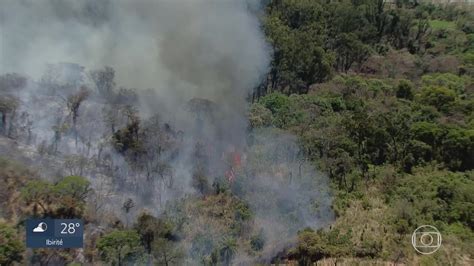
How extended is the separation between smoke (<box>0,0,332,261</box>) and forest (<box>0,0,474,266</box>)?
64mm

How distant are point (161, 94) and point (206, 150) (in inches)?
153

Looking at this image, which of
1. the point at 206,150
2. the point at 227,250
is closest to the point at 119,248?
the point at 227,250

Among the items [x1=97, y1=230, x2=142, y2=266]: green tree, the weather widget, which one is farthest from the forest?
the weather widget

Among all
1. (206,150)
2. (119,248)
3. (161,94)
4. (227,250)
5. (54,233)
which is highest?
(161,94)

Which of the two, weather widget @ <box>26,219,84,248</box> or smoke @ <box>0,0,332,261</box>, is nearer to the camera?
weather widget @ <box>26,219,84,248</box>

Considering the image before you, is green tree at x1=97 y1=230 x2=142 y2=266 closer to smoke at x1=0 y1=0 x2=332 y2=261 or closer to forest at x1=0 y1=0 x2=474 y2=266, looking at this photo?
forest at x1=0 y1=0 x2=474 y2=266

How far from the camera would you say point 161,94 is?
22.5 metres

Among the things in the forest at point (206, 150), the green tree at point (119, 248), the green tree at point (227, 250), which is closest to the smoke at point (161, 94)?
the forest at point (206, 150)

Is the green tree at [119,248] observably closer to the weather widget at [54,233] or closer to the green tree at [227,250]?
the weather widget at [54,233]

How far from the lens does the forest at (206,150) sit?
16266 millimetres

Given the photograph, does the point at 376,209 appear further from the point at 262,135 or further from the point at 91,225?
the point at 91,225

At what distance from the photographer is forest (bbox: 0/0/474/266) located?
1627cm

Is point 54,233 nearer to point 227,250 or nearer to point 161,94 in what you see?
point 227,250

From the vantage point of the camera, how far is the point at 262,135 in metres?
21.3
